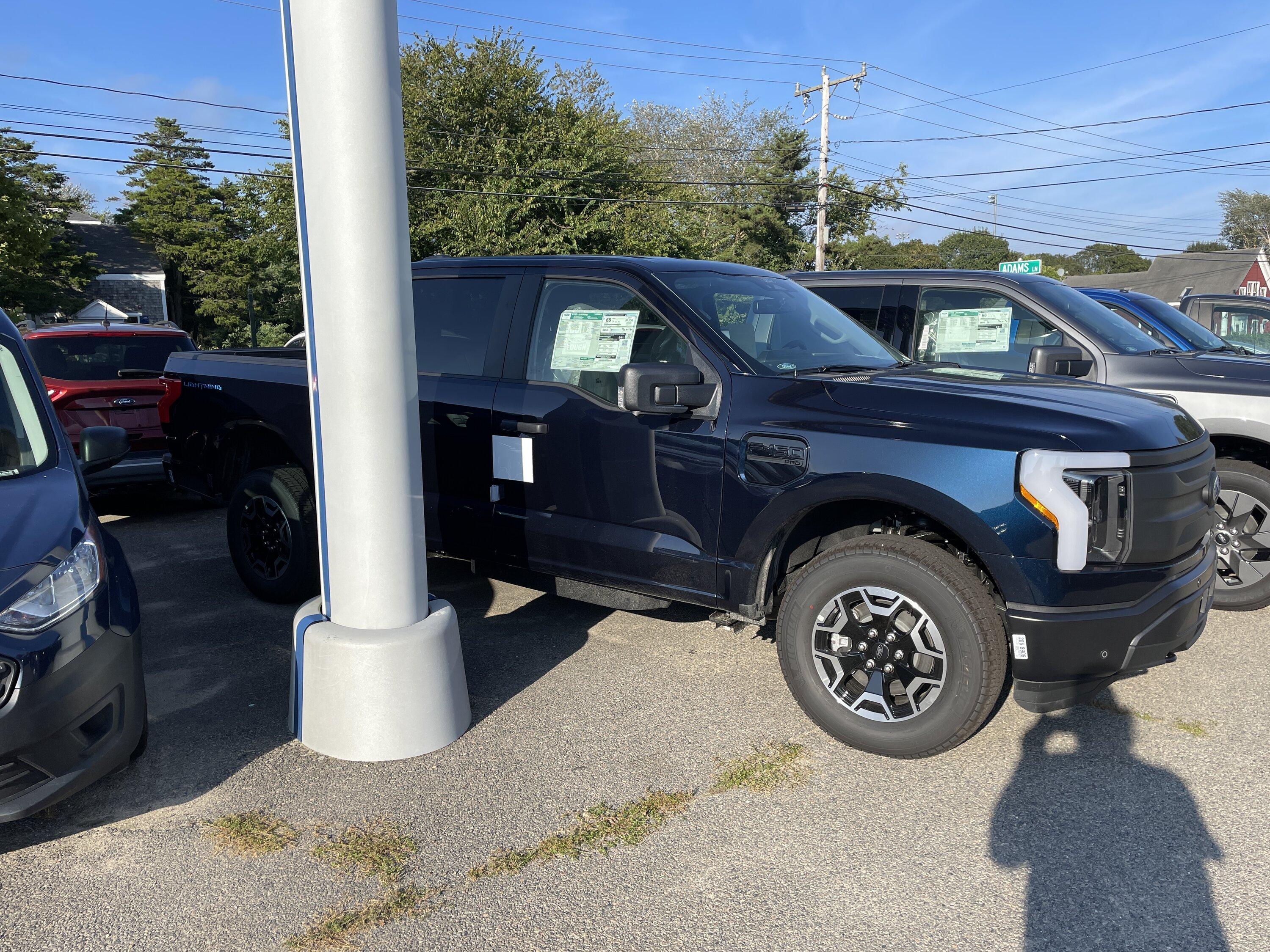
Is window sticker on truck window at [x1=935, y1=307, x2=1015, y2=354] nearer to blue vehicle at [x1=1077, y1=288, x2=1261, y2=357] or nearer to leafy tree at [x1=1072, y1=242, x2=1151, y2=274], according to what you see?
blue vehicle at [x1=1077, y1=288, x2=1261, y2=357]

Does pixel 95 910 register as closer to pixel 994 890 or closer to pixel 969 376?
pixel 994 890

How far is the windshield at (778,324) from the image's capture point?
13.8 feet

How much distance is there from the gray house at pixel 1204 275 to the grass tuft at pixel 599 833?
54280mm

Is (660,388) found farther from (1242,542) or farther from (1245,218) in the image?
(1245,218)

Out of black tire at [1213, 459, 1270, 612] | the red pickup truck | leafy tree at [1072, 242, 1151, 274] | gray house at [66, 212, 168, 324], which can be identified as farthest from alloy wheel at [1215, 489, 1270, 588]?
leafy tree at [1072, 242, 1151, 274]

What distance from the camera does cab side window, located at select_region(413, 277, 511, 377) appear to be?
4824mm

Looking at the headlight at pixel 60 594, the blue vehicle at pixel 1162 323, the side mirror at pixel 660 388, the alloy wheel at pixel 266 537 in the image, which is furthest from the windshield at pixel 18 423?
the blue vehicle at pixel 1162 323

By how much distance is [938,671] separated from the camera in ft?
11.3

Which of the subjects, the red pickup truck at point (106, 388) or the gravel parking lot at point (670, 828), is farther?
the red pickup truck at point (106, 388)

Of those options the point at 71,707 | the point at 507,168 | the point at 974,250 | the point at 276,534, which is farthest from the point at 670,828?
the point at 974,250

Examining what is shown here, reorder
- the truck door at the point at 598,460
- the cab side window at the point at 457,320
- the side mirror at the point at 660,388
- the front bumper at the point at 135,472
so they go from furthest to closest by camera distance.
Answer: the front bumper at the point at 135,472
the cab side window at the point at 457,320
the truck door at the point at 598,460
the side mirror at the point at 660,388

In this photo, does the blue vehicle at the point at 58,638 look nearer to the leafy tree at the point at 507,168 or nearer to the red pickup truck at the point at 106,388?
the red pickup truck at the point at 106,388

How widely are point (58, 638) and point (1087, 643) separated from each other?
132 inches

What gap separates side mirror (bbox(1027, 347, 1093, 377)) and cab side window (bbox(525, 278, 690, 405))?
2.49 meters
